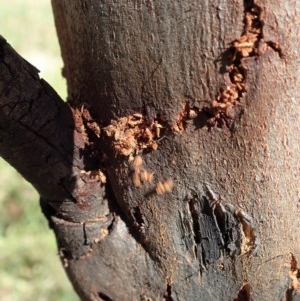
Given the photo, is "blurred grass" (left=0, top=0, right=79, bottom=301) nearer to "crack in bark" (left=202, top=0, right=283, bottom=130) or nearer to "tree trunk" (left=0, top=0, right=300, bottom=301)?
"tree trunk" (left=0, top=0, right=300, bottom=301)

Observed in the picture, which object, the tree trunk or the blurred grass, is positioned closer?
the tree trunk

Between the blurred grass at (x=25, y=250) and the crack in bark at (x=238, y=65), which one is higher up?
the crack in bark at (x=238, y=65)

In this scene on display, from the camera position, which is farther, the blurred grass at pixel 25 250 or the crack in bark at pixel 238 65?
the blurred grass at pixel 25 250

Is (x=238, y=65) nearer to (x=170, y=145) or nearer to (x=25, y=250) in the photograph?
(x=170, y=145)

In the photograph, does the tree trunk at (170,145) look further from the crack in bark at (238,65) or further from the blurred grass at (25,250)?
the blurred grass at (25,250)

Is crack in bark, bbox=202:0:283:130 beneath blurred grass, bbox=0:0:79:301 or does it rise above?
above

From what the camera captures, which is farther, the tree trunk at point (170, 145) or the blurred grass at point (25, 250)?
the blurred grass at point (25, 250)

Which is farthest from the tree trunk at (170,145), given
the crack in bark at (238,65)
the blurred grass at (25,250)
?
the blurred grass at (25,250)

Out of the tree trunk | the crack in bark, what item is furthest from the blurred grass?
the crack in bark

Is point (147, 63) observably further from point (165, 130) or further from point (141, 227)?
point (141, 227)
